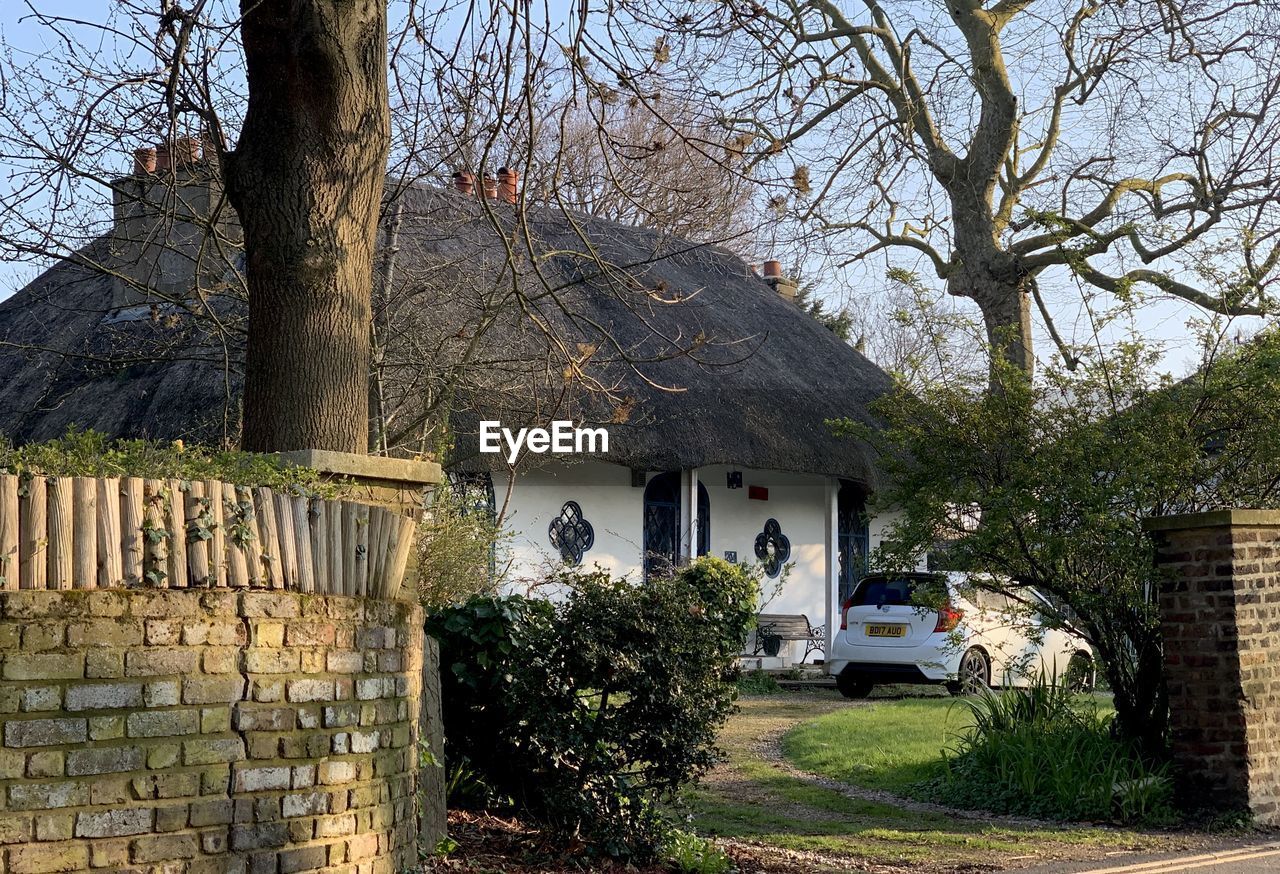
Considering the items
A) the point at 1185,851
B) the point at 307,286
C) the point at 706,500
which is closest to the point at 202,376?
the point at 706,500

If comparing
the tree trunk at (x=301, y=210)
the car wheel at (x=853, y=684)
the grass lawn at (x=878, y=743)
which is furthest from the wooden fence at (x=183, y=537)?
the car wheel at (x=853, y=684)

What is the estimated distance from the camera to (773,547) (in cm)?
2161

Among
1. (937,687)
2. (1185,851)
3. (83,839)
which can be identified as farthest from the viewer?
(937,687)

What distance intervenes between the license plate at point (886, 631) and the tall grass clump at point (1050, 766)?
6228mm

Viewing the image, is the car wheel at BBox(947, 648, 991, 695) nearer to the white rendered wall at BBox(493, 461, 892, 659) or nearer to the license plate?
the license plate

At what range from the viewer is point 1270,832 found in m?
8.31

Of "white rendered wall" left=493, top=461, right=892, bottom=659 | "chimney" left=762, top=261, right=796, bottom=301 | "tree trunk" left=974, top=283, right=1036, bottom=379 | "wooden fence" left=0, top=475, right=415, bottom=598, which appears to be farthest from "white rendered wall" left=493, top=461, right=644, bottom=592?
"wooden fence" left=0, top=475, right=415, bottom=598

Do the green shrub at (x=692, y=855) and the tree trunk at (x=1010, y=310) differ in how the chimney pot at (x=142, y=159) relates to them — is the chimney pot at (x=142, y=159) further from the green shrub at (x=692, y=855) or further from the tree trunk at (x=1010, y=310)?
the tree trunk at (x=1010, y=310)

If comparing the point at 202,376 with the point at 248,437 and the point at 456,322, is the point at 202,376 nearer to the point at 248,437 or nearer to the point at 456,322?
the point at 456,322

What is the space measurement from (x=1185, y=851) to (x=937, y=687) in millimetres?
11544

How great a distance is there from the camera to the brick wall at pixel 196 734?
4.20 meters

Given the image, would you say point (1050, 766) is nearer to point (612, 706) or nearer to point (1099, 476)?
point (1099, 476)

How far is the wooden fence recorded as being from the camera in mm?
4266

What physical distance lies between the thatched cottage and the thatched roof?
0.14 ft
